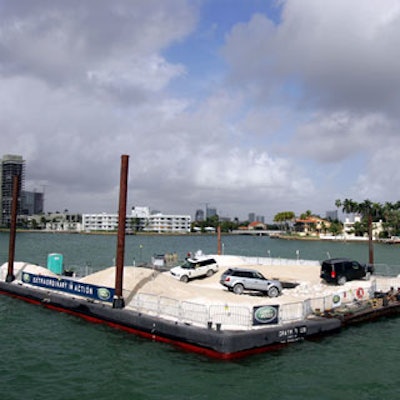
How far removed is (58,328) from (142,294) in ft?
15.4

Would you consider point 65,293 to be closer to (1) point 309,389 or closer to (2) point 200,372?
(2) point 200,372

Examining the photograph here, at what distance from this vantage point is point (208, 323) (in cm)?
1819

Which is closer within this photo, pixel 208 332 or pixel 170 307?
pixel 208 332

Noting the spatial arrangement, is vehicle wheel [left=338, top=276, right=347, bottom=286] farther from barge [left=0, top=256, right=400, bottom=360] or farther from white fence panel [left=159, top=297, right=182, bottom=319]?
white fence panel [left=159, top=297, right=182, bottom=319]

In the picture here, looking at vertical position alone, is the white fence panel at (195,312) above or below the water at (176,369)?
above

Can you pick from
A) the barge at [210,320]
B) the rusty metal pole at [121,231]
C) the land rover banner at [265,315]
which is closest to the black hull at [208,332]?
the barge at [210,320]

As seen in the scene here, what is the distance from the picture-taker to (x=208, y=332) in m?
17.6

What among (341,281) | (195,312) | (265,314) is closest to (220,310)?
(195,312)

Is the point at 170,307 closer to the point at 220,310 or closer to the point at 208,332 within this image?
the point at 220,310

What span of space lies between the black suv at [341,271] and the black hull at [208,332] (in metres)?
8.95

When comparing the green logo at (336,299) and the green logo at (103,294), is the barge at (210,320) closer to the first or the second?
the green logo at (103,294)

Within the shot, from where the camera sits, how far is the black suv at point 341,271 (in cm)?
2991

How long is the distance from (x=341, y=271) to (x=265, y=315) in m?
13.5

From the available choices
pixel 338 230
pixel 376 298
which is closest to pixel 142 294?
pixel 376 298
